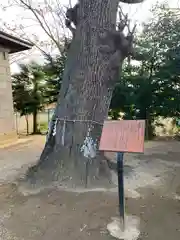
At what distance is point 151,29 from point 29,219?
7517 mm

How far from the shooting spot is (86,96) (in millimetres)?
4168

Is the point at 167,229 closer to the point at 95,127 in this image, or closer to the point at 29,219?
the point at 29,219

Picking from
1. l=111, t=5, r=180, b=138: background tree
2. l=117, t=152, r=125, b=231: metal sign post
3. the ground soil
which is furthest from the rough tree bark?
l=111, t=5, r=180, b=138: background tree

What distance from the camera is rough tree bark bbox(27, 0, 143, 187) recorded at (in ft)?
13.4

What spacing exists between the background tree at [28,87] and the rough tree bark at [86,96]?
7.23 meters

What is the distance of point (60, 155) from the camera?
412cm

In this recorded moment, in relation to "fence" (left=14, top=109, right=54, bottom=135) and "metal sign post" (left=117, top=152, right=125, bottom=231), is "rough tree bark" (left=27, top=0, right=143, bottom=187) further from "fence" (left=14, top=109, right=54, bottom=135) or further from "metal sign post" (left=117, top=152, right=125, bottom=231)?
"fence" (left=14, top=109, right=54, bottom=135)

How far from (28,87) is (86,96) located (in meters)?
7.74

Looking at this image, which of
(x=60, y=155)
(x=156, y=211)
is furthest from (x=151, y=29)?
(x=156, y=211)

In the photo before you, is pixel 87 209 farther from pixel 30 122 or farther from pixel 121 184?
pixel 30 122

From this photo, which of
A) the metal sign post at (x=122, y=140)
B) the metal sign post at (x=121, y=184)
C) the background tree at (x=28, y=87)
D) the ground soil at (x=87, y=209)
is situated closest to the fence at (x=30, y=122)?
the background tree at (x=28, y=87)

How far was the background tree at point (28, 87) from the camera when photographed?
1131cm

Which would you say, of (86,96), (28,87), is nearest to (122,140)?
(86,96)

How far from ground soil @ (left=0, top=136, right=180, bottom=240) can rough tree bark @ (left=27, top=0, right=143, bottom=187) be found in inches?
16.7
